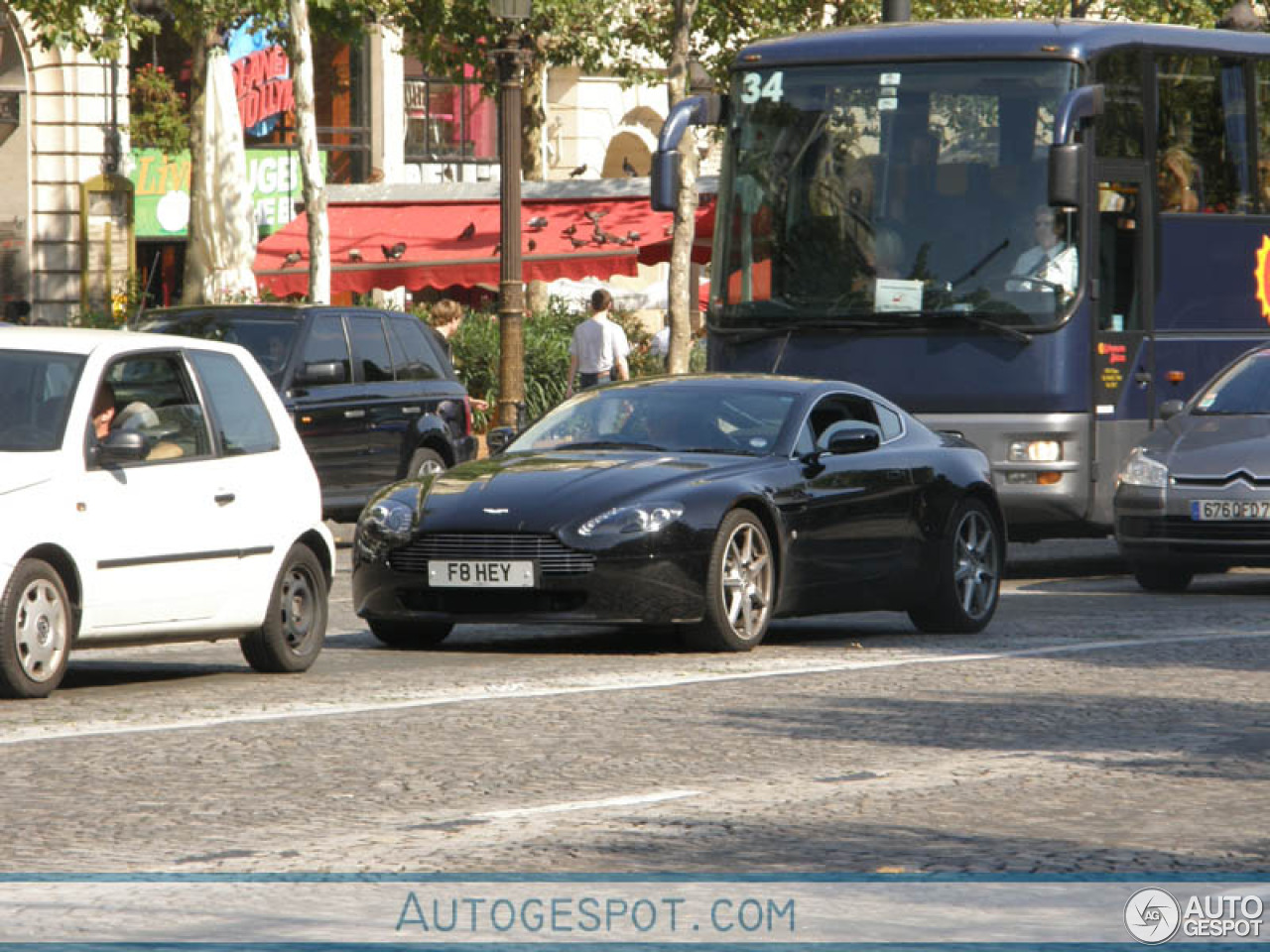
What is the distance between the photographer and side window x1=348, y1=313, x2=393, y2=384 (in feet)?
69.5

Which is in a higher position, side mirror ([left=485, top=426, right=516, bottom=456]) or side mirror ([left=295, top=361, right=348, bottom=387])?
side mirror ([left=295, top=361, right=348, bottom=387])

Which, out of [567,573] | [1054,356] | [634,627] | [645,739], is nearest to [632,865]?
[645,739]

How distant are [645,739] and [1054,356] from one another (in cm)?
943

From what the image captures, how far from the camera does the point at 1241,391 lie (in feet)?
60.6

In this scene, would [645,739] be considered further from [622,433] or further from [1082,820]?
[622,433]

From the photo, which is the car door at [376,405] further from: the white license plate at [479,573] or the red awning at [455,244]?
the red awning at [455,244]

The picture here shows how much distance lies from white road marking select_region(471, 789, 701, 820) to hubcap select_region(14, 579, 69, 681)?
10.5 ft

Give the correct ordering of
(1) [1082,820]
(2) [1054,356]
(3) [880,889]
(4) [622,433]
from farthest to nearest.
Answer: (2) [1054,356] < (4) [622,433] < (1) [1082,820] < (3) [880,889]

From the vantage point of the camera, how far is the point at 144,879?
6723 mm

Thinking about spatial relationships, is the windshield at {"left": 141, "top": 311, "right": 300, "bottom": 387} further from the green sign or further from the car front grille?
the green sign

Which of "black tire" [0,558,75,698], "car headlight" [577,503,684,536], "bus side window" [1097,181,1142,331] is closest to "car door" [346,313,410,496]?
"bus side window" [1097,181,1142,331]

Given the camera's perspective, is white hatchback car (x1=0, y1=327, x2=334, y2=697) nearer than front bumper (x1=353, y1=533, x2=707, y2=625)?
Yes

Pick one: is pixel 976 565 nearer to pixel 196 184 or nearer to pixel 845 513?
pixel 845 513

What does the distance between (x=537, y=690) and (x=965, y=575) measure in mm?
4114
